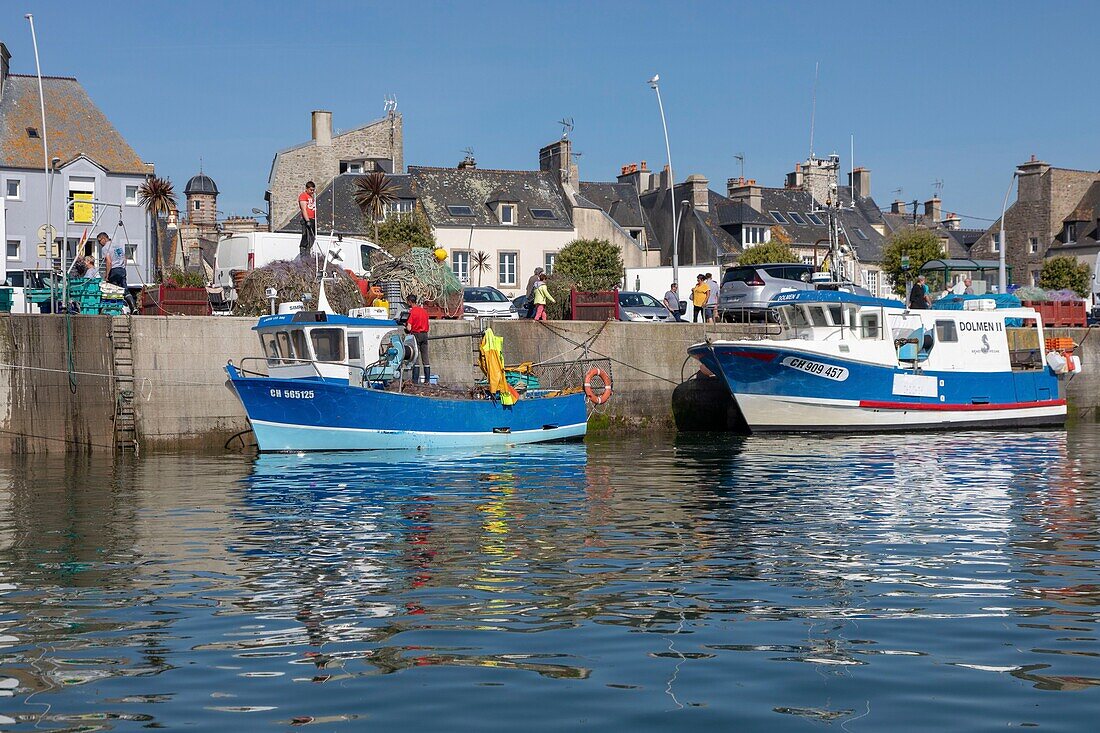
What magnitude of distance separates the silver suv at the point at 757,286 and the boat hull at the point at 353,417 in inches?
429

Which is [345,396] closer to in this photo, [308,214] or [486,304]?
[308,214]

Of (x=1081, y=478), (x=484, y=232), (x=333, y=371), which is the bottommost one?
(x=1081, y=478)

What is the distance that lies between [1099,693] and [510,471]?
1453cm

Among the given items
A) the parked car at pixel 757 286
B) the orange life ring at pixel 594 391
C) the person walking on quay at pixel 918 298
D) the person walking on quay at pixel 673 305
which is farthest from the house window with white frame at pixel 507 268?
the orange life ring at pixel 594 391

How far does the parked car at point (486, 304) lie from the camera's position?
36250 millimetres

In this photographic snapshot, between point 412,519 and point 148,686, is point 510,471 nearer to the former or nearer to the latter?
point 412,519

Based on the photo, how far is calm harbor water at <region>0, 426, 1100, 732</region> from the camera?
7.61 m

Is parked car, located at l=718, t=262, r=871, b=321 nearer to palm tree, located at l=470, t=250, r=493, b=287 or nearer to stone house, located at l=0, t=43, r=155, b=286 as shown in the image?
palm tree, located at l=470, t=250, r=493, b=287

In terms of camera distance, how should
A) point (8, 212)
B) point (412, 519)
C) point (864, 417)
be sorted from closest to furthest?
point (412, 519) < point (864, 417) < point (8, 212)

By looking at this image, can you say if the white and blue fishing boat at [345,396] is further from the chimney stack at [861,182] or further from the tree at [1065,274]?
the chimney stack at [861,182]

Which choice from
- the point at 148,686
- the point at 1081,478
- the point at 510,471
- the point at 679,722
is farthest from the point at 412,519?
the point at 1081,478

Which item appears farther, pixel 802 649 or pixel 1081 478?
pixel 1081 478

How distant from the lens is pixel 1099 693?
305 inches

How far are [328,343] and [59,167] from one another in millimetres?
32397
